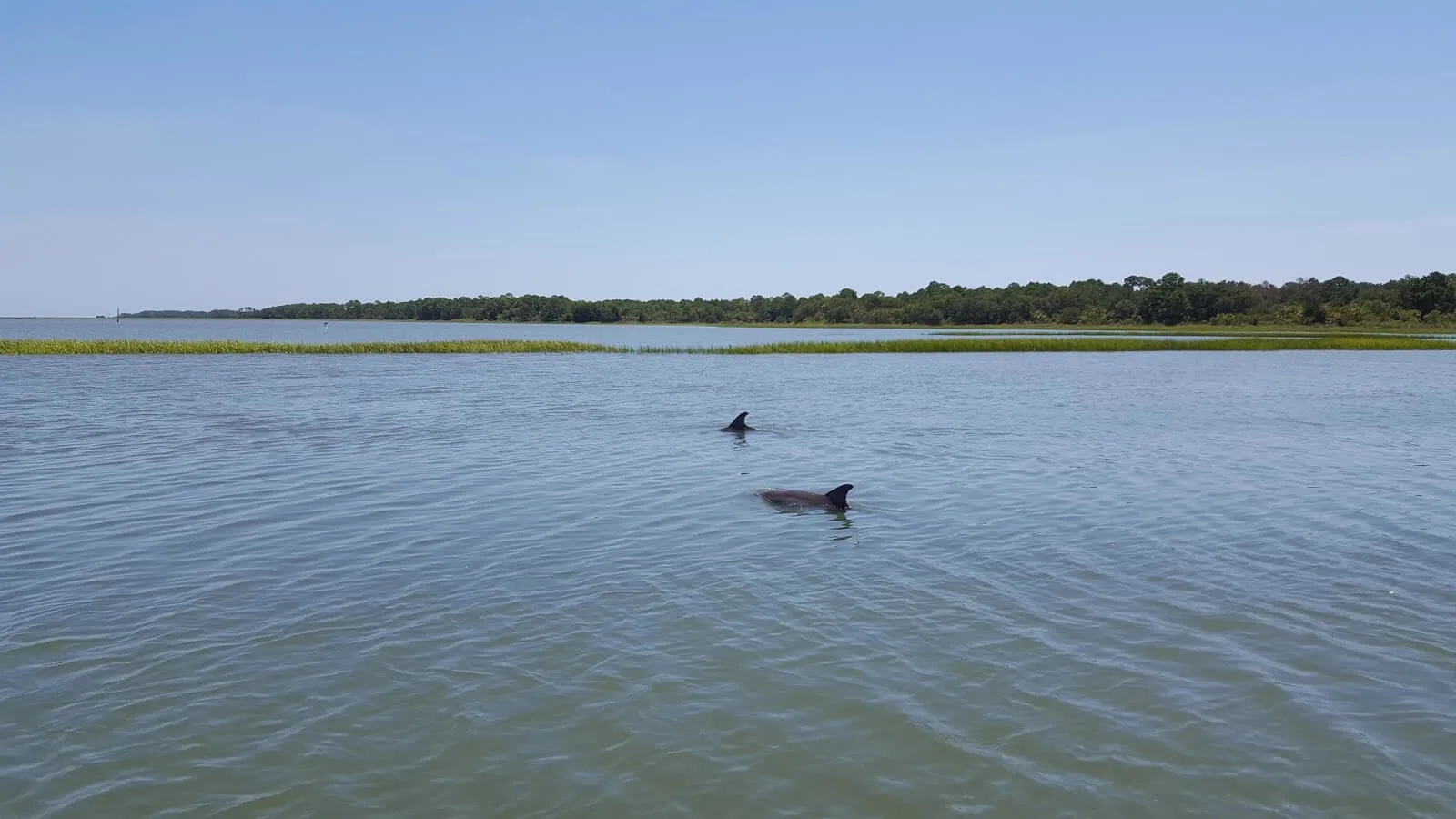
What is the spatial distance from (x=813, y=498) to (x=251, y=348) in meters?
65.9

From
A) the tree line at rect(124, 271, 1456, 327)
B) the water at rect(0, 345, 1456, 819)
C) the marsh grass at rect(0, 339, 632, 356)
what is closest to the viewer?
the water at rect(0, 345, 1456, 819)

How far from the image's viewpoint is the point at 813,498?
51.1 ft

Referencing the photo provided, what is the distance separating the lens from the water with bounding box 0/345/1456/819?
659 centimetres

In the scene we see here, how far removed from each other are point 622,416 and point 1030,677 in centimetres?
2367

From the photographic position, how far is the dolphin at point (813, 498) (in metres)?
15.0

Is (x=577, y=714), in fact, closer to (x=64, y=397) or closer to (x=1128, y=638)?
(x=1128, y=638)

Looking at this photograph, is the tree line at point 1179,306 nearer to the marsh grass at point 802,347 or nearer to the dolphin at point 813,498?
the marsh grass at point 802,347

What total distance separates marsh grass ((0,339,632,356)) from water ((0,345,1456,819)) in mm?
51727

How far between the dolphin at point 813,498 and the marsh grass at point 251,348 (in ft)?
189

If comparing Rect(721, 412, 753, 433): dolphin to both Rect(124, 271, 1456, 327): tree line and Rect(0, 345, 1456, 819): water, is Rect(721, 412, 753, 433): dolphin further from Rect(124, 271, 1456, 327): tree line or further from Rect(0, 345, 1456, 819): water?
Rect(124, 271, 1456, 327): tree line

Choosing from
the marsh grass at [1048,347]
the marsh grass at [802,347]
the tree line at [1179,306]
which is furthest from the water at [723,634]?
the tree line at [1179,306]

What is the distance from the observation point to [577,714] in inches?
298

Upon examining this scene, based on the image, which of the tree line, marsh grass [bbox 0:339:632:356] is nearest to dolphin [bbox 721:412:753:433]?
→ marsh grass [bbox 0:339:632:356]

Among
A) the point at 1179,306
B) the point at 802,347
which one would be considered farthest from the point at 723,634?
the point at 1179,306
